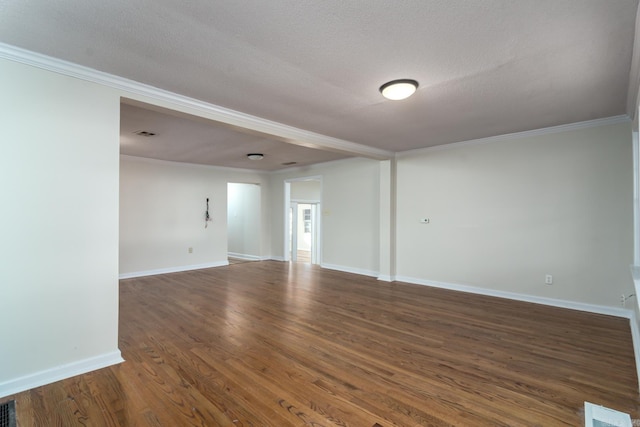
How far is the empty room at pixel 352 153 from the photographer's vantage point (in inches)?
75.7

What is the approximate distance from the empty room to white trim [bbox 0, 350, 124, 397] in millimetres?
16

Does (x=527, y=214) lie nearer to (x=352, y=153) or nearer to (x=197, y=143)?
(x=352, y=153)

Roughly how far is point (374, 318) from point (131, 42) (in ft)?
11.4

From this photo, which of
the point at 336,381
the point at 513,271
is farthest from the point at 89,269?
the point at 513,271

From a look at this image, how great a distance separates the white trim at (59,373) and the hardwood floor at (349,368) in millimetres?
77

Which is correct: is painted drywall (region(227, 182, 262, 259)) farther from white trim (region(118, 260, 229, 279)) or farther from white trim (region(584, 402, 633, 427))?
white trim (region(584, 402, 633, 427))

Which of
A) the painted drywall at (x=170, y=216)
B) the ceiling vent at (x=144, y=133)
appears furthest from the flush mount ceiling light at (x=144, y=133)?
the painted drywall at (x=170, y=216)

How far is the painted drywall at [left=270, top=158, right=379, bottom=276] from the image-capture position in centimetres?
621

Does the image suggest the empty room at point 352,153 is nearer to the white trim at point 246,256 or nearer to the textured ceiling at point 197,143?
the textured ceiling at point 197,143

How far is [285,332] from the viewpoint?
3221 millimetres

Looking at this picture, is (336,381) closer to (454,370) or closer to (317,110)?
(454,370)

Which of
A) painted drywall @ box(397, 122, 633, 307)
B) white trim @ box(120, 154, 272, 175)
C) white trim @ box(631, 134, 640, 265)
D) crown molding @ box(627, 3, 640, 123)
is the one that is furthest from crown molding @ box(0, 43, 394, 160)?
white trim @ box(120, 154, 272, 175)

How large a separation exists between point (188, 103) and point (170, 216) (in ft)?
13.7

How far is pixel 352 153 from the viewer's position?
5.11m
